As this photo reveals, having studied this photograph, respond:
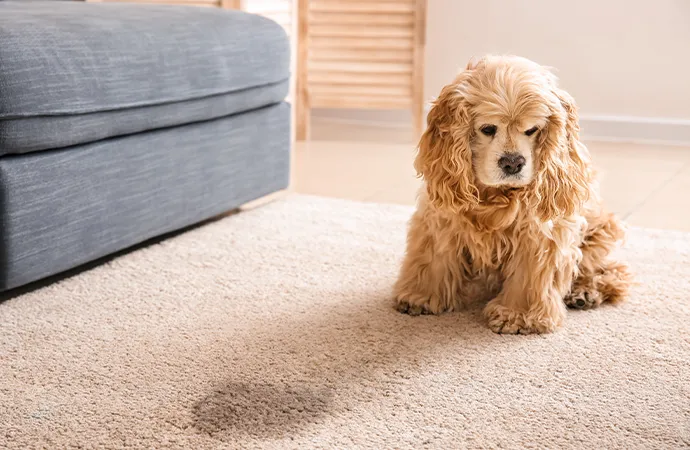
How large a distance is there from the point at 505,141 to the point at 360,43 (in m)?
2.55

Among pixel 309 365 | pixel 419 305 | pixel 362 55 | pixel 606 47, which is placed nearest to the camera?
pixel 309 365

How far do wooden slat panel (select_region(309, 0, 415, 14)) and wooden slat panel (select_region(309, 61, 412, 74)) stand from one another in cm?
25

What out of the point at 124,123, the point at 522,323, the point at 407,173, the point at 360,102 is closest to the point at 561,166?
the point at 522,323

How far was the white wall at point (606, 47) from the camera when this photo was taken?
12.7ft

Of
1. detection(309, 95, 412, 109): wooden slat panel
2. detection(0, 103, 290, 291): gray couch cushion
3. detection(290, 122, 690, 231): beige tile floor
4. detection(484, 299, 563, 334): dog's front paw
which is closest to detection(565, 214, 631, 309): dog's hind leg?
detection(484, 299, 563, 334): dog's front paw

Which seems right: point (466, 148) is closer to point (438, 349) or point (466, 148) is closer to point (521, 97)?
point (521, 97)

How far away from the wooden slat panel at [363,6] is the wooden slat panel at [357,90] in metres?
0.35

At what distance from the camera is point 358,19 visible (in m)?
4.05

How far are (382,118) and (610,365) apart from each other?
310 cm

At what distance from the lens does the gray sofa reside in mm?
1766

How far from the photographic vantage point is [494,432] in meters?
1.31

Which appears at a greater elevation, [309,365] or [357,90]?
[357,90]

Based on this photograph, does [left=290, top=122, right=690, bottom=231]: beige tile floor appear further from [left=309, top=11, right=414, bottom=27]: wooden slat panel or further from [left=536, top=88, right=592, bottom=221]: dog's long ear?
[left=536, top=88, right=592, bottom=221]: dog's long ear

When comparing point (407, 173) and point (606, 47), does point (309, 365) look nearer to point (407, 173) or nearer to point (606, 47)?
point (407, 173)
